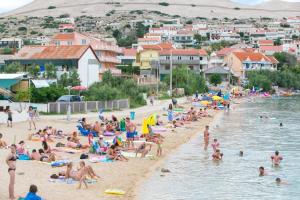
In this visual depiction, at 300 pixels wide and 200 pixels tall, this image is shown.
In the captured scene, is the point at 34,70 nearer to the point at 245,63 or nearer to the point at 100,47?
the point at 100,47

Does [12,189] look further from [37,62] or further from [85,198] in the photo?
[37,62]

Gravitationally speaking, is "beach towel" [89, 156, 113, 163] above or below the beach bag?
below

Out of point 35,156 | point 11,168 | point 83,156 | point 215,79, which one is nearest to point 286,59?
point 215,79

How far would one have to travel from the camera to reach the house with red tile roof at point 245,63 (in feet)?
364

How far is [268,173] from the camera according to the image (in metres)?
26.2

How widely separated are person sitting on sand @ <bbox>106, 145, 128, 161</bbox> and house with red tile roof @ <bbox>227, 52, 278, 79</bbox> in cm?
8401

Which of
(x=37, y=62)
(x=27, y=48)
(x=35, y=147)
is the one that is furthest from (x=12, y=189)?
(x=27, y=48)

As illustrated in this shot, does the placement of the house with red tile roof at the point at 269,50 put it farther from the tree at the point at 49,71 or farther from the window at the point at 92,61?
the tree at the point at 49,71

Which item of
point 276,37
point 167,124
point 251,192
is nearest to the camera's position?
point 251,192

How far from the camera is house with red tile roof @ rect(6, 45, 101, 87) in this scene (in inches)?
2288

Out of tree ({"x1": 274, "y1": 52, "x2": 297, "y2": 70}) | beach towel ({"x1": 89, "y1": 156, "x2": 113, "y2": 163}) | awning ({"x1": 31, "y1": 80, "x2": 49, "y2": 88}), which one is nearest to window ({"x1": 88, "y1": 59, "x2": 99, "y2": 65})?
awning ({"x1": 31, "y1": 80, "x2": 49, "y2": 88})

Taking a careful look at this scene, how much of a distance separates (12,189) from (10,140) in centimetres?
1229

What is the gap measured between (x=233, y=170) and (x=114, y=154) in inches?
190

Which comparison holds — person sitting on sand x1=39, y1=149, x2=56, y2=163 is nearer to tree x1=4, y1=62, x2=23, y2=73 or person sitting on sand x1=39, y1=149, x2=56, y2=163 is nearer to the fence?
the fence
